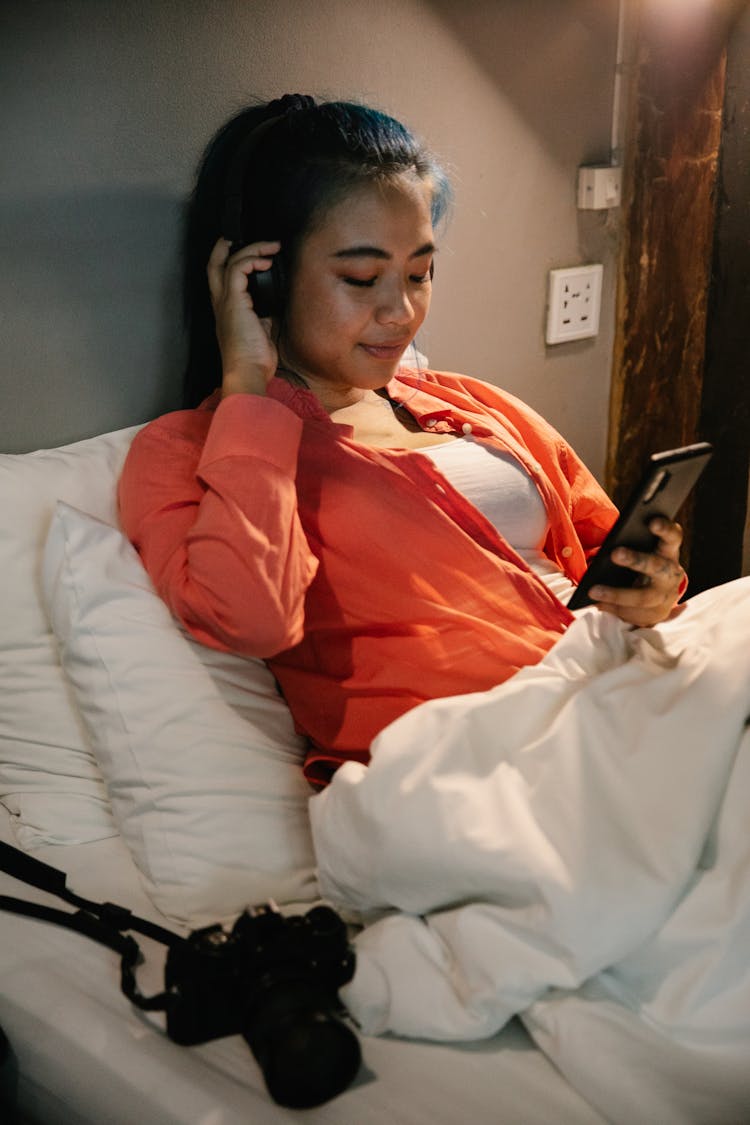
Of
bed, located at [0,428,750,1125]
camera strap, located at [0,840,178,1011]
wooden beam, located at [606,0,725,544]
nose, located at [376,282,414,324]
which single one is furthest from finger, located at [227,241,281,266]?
wooden beam, located at [606,0,725,544]

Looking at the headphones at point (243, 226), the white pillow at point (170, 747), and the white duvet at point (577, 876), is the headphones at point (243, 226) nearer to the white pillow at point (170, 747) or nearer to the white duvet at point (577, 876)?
the white pillow at point (170, 747)

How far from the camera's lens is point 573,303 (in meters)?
1.89

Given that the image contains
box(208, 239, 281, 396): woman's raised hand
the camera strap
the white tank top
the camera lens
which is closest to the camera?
the camera lens

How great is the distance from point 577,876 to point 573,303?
1295 mm

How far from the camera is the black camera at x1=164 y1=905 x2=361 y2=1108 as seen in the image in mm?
757

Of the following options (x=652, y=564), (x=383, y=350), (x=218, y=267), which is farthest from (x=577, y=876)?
(x=218, y=267)

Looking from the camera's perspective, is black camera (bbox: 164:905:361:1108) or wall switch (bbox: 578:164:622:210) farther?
wall switch (bbox: 578:164:622:210)

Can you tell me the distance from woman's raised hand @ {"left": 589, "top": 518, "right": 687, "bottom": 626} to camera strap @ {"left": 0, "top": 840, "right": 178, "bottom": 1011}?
55cm

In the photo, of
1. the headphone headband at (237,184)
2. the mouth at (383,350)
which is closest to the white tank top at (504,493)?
the mouth at (383,350)

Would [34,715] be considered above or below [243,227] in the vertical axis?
below

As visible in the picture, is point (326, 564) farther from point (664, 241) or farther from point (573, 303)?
point (664, 241)

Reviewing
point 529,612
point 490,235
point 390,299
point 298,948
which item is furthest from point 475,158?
point 298,948

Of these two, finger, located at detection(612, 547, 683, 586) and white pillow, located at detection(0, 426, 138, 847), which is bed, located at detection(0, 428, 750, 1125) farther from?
finger, located at detection(612, 547, 683, 586)

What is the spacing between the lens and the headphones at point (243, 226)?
113 centimetres
